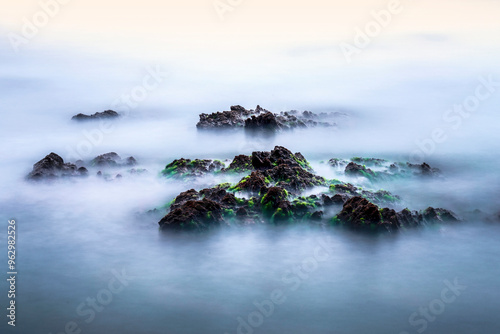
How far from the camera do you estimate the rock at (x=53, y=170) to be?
48.4ft

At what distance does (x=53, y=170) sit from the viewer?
14.8m

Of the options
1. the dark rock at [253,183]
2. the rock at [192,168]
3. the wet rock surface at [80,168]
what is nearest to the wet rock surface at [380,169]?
the dark rock at [253,183]

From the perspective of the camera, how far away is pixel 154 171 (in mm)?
15617

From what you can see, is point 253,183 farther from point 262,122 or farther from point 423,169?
point 262,122

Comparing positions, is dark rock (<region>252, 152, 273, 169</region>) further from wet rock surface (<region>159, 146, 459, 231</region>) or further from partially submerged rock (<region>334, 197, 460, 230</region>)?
partially submerged rock (<region>334, 197, 460, 230</region>)

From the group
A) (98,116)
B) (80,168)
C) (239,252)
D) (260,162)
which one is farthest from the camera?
(98,116)

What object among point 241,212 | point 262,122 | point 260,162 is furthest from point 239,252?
point 262,122

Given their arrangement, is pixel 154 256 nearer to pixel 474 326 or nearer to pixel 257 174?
pixel 257 174

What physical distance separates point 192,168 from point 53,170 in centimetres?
346

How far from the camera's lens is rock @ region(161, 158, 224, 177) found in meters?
14.7

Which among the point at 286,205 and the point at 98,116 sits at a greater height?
the point at 98,116

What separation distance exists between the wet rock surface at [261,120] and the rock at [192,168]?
3539 mm

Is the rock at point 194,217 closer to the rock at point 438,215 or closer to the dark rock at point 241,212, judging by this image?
the dark rock at point 241,212

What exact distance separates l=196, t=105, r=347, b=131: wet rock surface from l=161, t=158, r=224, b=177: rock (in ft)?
11.6
